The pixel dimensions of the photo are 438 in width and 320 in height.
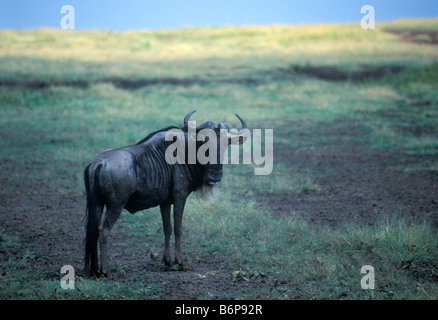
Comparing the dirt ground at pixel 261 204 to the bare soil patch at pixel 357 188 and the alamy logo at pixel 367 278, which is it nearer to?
the bare soil patch at pixel 357 188

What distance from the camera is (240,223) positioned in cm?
743

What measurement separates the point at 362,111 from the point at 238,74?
10617mm

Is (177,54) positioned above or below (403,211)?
above

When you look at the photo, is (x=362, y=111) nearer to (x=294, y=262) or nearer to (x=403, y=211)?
(x=403, y=211)

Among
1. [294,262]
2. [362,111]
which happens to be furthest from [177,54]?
[294,262]

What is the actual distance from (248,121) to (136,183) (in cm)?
1125

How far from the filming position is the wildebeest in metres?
5.39

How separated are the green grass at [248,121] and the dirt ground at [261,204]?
0.21 m

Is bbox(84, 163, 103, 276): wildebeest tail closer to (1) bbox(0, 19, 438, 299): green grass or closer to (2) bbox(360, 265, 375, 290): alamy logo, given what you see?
(1) bbox(0, 19, 438, 299): green grass

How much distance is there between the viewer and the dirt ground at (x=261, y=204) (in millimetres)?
5520

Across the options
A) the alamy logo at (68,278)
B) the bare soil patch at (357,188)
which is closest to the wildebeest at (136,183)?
the alamy logo at (68,278)

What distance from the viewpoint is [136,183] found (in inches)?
219

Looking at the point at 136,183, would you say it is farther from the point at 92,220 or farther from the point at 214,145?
the point at 214,145
